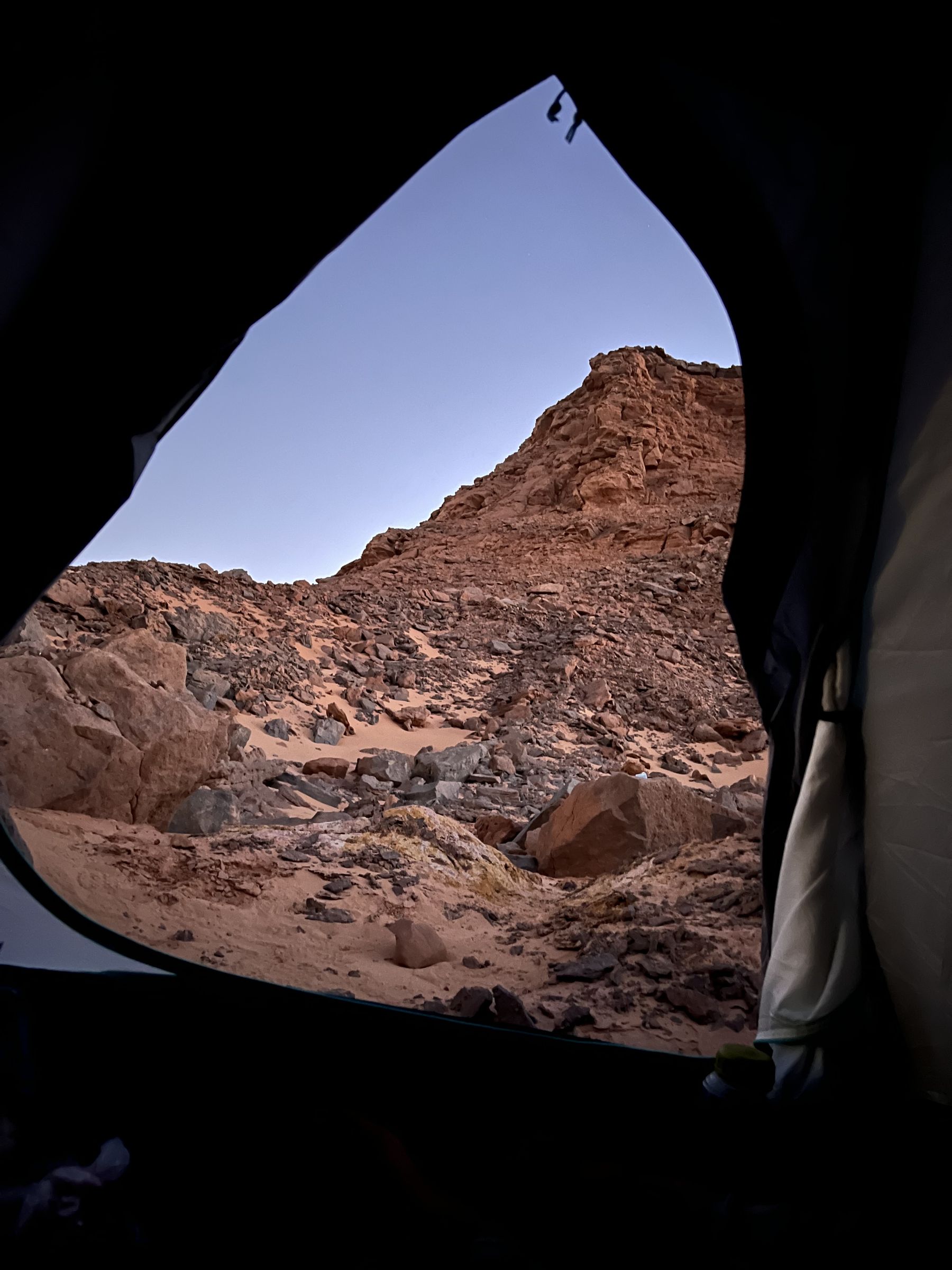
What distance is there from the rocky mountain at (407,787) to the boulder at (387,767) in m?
0.02

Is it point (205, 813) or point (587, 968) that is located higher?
point (587, 968)

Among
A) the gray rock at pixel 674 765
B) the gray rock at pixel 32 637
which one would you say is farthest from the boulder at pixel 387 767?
the gray rock at pixel 674 765

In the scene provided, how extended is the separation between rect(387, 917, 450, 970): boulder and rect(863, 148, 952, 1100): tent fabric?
1.71 m

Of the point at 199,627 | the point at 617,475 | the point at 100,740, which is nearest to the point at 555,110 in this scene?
the point at 100,740

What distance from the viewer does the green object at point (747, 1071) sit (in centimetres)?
136

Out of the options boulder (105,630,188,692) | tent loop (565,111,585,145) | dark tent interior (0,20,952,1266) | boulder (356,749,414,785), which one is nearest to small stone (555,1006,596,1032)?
dark tent interior (0,20,952,1266)

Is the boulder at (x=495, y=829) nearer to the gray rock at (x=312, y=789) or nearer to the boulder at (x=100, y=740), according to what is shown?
the gray rock at (x=312, y=789)

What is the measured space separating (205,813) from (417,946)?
209cm

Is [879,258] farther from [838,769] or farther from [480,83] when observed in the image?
[838,769]

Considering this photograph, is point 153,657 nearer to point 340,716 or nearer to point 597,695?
point 340,716

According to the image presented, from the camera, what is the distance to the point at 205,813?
159 inches

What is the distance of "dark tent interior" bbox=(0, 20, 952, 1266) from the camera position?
1229 millimetres

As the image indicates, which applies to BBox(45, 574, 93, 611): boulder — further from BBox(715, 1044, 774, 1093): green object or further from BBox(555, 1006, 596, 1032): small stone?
BBox(715, 1044, 774, 1093): green object

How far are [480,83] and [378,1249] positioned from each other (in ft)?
7.65
